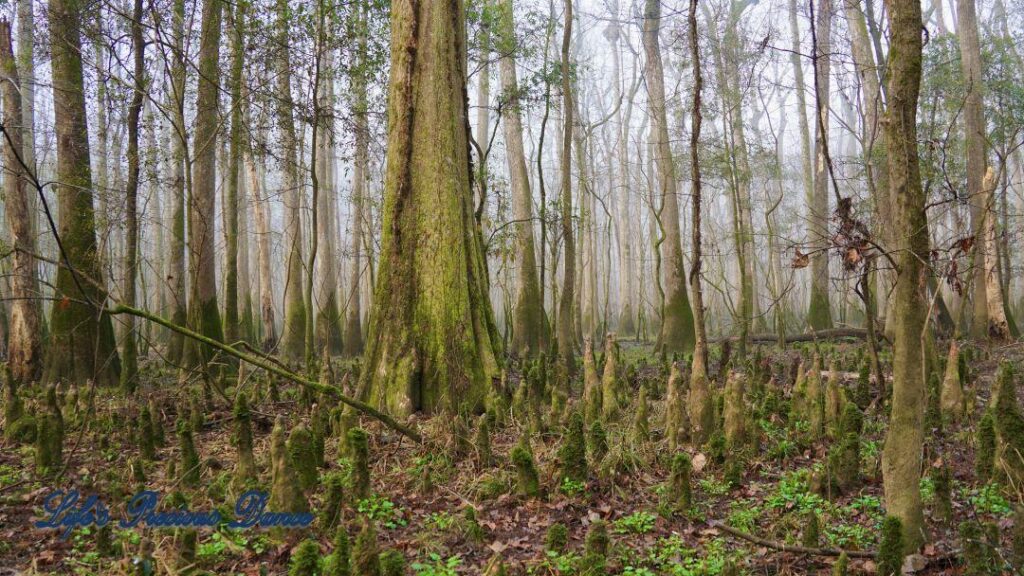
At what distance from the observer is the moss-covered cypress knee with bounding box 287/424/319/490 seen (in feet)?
10.3

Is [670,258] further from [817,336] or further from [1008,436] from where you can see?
[1008,436]

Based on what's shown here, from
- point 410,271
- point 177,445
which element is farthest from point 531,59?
point 177,445

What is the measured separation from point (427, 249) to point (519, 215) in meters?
6.71

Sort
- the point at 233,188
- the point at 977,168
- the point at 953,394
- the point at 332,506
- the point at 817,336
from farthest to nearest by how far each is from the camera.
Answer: the point at 817,336 < the point at 977,168 < the point at 233,188 < the point at 953,394 < the point at 332,506

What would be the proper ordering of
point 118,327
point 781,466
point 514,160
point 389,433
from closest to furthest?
1. point 781,466
2. point 389,433
3. point 514,160
4. point 118,327

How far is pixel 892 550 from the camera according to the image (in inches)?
91.2

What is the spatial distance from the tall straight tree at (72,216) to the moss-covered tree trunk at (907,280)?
24.3 ft

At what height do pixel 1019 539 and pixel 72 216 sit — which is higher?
pixel 72 216

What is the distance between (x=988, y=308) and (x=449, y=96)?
423 inches

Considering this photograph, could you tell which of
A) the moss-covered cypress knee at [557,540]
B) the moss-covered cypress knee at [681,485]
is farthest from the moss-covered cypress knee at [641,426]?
the moss-covered cypress knee at [557,540]

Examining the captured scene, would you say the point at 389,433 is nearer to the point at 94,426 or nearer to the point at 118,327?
the point at 94,426

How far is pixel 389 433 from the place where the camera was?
4492mm

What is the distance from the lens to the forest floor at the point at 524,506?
269cm

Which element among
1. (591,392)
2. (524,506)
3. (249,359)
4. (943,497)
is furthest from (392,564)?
(591,392)
